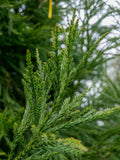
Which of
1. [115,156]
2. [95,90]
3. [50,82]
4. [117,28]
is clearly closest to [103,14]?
[117,28]

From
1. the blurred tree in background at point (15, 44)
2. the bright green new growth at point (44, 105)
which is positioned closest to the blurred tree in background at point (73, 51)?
the blurred tree in background at point (15, 44)

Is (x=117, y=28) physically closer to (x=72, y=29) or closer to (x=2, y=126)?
(x=72, y=29)

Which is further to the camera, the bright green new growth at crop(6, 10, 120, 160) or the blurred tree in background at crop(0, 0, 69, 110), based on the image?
the blurred tree in background at crop(0, 0, 69, 110)

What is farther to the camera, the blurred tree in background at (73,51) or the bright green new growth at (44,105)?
the blurred tree in background at (73,51)

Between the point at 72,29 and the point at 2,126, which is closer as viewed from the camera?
the point at 72,29

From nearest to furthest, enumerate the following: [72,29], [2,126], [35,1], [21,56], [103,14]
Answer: [72,29] < [2,126] < [103,14] < [21,56] < [35,1]

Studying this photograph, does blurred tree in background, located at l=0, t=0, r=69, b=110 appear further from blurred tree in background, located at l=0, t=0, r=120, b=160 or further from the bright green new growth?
the bright green new growth

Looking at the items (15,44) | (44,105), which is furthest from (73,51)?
(44,105)

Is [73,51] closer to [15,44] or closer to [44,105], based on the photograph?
[15,44]

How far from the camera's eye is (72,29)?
85cm

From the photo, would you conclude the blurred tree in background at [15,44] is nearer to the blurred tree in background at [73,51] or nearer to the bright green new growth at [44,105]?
the blurred tree in background at [73,51]

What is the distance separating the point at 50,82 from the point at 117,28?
44.9 inches

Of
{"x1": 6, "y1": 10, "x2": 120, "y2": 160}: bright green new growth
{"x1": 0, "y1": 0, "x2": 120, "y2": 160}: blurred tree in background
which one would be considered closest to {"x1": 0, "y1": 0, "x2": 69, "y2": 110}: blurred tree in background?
{"x1": 0, "y1": 0, "x2": 120, "y2": 160}: blurred tree in background

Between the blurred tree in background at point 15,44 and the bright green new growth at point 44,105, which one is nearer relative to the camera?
the bright green new growth at point 44,105
